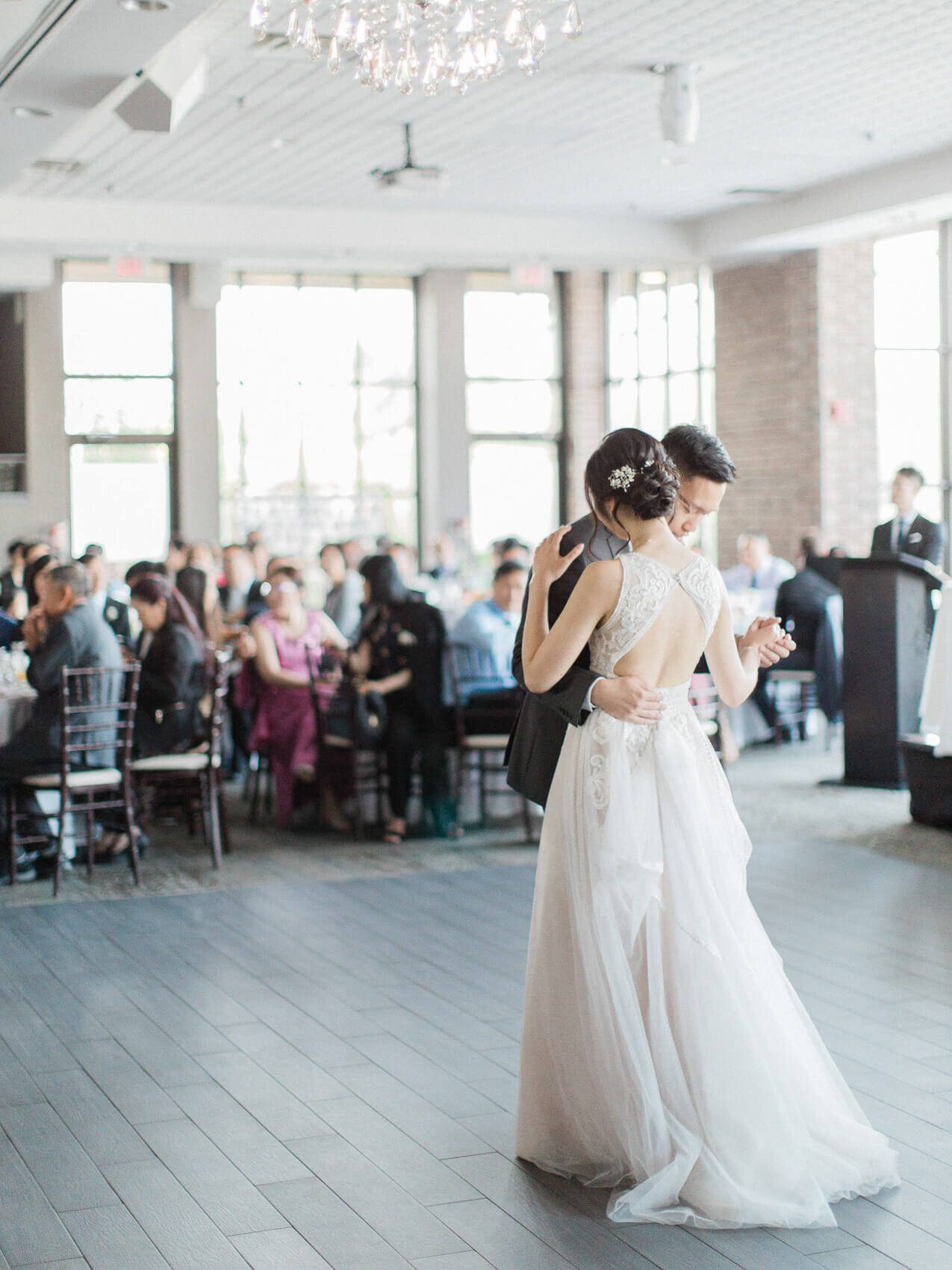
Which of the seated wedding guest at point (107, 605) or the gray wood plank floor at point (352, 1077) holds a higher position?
the seated wedding guest at point (107, 605)

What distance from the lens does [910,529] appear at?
372 inches

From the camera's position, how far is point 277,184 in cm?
1164

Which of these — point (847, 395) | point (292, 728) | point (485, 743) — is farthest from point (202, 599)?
point (847, 395)

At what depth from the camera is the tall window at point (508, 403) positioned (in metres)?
15.9

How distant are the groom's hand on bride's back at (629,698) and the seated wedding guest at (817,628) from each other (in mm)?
6773

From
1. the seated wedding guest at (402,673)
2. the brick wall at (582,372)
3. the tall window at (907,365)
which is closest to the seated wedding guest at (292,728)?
the seated wedding guest at (402,673)

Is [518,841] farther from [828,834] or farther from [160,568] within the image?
[160,568]

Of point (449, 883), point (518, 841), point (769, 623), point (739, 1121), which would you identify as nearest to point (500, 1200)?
point (739, 1121)

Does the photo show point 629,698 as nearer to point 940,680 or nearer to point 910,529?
point 940,680

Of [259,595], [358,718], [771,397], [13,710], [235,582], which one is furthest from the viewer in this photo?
Result: [771,397]

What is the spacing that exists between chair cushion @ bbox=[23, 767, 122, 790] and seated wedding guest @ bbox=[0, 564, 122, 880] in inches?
1.1

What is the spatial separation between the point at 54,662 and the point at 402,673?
172 centimetres

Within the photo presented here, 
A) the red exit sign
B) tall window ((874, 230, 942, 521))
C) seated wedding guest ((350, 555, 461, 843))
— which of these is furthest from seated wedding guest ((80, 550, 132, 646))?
tall window ((874, 230, 942, 521))

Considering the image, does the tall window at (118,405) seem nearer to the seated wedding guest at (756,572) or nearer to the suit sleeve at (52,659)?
the seated wedding guest at (756,572)
